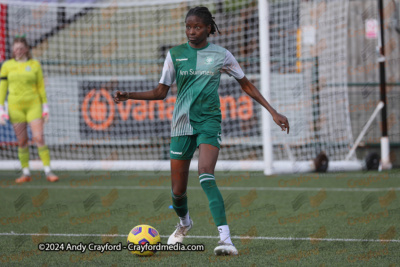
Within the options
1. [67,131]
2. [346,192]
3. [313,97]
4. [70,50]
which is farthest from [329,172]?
[70,50]

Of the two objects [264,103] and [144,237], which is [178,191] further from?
[264,103]

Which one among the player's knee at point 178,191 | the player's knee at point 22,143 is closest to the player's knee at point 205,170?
the player's knee at point 178,191

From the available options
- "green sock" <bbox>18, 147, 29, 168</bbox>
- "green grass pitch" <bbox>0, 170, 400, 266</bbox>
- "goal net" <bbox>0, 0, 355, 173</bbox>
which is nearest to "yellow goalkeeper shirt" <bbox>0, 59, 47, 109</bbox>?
"green sock" <bbox>18, 147, 29, 168</bbox>

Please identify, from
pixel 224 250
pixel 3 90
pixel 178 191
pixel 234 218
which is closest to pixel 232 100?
pixel 3 90

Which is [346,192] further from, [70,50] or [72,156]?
[70,50]

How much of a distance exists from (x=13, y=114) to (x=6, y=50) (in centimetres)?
356

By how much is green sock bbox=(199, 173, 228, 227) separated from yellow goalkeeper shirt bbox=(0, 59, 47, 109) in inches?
240

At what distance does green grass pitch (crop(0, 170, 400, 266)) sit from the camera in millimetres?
4676

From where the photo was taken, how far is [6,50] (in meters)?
13.3

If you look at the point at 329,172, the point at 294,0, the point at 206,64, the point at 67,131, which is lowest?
the point at 329,172

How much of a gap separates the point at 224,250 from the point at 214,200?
0.38 metres

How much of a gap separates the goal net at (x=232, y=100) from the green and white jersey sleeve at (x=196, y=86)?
6.03m

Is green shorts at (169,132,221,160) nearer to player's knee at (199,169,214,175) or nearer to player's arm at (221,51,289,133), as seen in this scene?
player's knee at (199,169,214,175)

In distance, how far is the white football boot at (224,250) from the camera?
4602 millimetres
